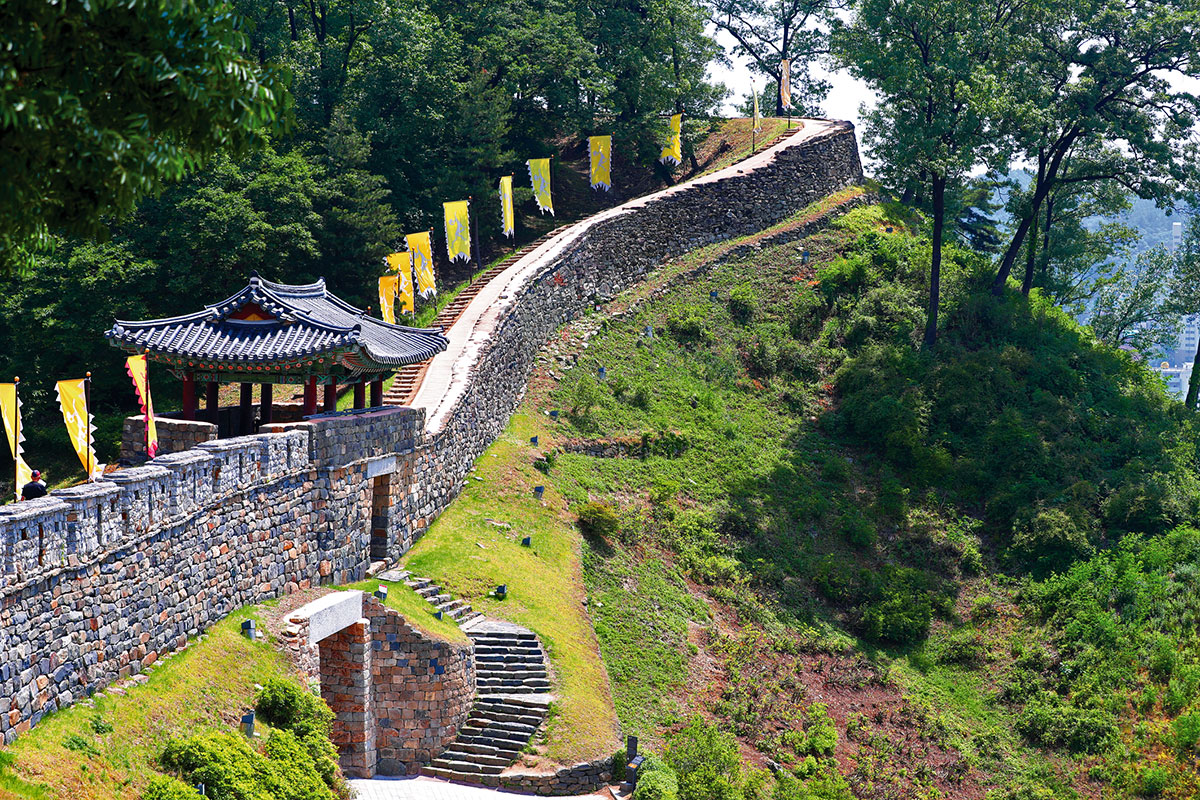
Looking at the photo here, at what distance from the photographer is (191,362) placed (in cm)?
2255

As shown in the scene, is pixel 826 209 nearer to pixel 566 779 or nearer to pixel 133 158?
pixel 566 779

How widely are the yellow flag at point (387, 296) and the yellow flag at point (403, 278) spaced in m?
0.12

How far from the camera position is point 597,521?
28391mm

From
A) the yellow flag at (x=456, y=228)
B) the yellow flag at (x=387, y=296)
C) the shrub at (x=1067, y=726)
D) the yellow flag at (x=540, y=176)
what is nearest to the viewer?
the shrub at (x=1067, y=726)

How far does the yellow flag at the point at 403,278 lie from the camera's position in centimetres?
3400

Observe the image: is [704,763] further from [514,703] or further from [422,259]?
[422,259]

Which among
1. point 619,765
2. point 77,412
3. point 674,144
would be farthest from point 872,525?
point 674,144

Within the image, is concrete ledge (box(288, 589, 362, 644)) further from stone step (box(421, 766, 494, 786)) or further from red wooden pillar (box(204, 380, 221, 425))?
red wooden pillar (box(204, 380, 221, 425))

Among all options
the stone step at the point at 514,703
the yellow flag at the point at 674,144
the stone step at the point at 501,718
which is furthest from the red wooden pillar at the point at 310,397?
the yellow flag at the point at 674,144

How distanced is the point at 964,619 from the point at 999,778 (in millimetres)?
5672

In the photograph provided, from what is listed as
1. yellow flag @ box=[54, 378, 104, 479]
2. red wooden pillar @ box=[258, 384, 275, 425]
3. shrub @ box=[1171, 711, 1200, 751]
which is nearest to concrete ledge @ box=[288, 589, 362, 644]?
yellow flag @ box=[54, 378, 104, 479]

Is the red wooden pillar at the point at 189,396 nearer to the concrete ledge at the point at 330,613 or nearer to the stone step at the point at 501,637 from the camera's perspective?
the concrete ledge at the point at 330,613

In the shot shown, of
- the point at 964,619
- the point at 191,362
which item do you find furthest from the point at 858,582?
the point at 191,362

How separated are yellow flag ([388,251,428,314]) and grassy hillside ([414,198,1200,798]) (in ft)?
14.1
